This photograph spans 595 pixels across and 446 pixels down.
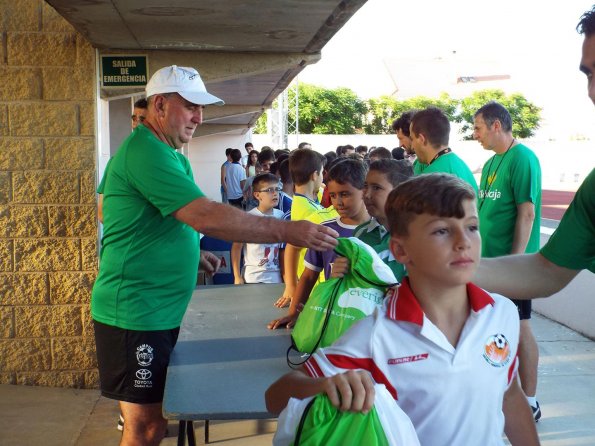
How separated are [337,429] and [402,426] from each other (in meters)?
0.15

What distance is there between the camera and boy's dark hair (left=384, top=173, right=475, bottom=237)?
186 centimetres

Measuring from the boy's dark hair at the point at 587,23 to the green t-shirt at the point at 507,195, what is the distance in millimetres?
3246

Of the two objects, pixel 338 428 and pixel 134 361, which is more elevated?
pixel 338 428

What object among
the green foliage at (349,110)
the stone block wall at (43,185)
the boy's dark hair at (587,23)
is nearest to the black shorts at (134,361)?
the boy's dark hair at (587,23)

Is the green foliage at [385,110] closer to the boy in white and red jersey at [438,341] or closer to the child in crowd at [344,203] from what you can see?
the child in crowd at [344,203]

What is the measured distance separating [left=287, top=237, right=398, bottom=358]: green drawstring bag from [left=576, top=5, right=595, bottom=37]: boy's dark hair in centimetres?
95

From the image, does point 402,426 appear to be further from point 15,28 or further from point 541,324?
point 541,324

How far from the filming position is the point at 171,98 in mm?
3492

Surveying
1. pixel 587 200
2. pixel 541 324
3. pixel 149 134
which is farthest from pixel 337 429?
pixel 541 324

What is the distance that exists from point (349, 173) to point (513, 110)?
6548 cm

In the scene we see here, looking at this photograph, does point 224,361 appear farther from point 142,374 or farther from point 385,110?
point 385,110

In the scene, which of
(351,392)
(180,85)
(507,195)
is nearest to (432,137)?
(507,195)

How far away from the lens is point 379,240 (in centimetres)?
342

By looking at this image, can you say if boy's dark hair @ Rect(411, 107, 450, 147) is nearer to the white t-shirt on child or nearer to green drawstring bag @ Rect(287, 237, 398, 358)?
the white t-shirt on child
